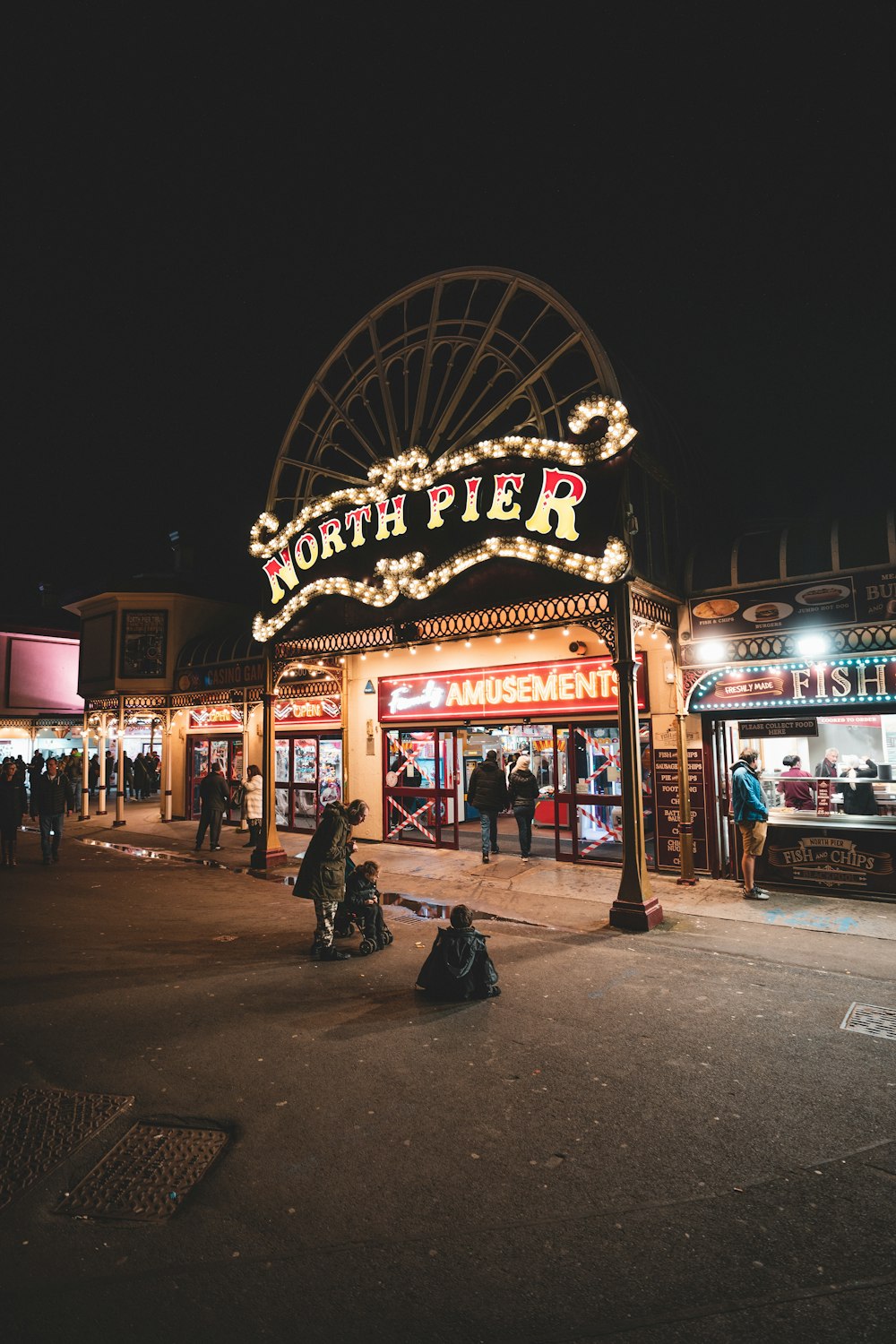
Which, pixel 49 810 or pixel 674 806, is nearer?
pixel 674 806

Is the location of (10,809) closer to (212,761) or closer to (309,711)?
(309,711)

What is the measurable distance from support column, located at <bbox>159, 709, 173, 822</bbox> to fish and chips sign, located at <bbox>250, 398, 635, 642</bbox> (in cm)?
910

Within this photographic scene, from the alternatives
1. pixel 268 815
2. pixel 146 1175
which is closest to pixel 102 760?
pixel 268 815

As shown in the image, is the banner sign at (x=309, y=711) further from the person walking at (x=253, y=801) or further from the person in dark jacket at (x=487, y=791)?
the person in dark jacket at (x=487, y=791)

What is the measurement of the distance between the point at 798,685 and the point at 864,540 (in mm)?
2313

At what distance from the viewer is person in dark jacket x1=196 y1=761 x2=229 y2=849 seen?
14.8 meters

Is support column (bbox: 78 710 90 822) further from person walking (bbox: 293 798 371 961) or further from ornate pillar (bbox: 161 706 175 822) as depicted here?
person walking (bbox: 293 798 371 961)

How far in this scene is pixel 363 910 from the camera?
→ 7719 millimetres

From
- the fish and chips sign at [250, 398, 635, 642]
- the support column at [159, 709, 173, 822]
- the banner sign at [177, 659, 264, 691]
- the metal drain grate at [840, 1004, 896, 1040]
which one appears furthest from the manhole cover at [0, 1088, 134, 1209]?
the support column at [159, 709, 173, 822]

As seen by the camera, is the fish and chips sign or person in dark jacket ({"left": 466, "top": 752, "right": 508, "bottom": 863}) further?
person in dark jacket ({"left": 466, "top": 752, "right": 508, "bottom": 863})

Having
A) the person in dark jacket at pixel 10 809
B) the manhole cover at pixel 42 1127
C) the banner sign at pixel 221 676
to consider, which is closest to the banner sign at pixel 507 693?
the banner sign at pixel 221 676

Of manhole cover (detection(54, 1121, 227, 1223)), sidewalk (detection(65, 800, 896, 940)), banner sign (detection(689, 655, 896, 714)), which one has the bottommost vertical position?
manhole cover (detection(54, 1121, 227, 1223))

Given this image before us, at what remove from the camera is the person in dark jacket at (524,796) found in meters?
12.6

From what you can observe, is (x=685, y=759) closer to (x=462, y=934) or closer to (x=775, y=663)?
(x=775, y=663)
